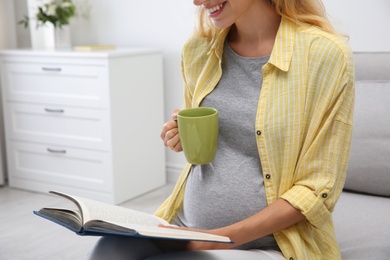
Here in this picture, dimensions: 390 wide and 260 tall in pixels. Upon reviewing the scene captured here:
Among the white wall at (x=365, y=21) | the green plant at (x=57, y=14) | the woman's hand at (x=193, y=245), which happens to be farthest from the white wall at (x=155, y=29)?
the woman's hand at (x=193, y=245)

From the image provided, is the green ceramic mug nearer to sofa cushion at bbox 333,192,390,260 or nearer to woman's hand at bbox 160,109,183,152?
woman's hand at bbox 160,109,183,152

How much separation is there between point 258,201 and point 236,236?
10 centimetres

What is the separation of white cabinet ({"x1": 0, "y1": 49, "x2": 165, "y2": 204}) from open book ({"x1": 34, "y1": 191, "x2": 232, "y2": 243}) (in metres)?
1.83

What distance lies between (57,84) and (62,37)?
0.45m

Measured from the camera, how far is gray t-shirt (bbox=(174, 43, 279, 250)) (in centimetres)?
123

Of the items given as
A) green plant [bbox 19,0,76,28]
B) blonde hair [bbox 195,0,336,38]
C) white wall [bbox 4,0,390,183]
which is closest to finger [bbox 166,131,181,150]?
blonde hair [bbox 195,0,336,38]

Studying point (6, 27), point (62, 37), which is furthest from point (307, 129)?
point (6, 27)

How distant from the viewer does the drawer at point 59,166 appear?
9.90ft

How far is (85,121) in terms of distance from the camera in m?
3.02

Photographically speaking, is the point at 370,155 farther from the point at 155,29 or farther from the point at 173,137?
the point at 155,29

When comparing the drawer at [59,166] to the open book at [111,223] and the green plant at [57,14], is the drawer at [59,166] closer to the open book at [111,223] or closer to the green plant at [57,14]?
the green plant at [57,14]

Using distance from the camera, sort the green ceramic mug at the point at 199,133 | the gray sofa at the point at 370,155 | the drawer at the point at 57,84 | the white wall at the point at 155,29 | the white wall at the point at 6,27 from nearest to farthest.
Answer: the green ceramic mug at the point at 199,133, the gray sofa at the point at 370,155, the drawer at the point at 57,84, the white wall at the point at 155,29, the white wall at the point at 6,27

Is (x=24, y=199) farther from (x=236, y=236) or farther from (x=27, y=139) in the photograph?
(x=236, y=236)

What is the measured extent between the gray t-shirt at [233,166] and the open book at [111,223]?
147 mm
